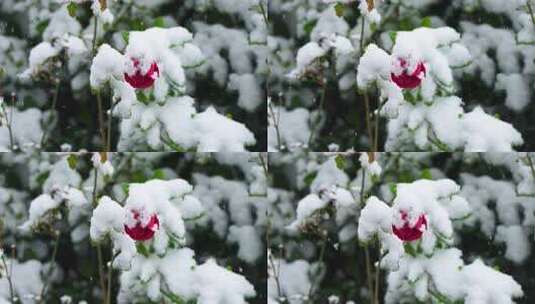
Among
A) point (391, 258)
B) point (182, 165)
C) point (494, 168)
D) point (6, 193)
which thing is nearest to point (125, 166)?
point (182, 165)

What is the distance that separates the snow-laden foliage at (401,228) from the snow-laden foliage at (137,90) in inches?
9.0

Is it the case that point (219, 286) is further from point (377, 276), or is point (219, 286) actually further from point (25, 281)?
point (25, 281)

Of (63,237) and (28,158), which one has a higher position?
(28,158)

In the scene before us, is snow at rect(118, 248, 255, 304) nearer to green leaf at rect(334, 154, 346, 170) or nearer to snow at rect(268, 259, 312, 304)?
snow at rect(268, 259, 312, 304)

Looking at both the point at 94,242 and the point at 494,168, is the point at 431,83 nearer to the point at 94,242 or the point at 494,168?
the point at 494,168

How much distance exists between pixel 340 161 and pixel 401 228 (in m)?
0.29

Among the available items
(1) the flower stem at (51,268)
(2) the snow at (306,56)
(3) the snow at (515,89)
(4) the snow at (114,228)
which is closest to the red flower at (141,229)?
(4) the snow at (114,228)

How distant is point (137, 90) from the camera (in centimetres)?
271

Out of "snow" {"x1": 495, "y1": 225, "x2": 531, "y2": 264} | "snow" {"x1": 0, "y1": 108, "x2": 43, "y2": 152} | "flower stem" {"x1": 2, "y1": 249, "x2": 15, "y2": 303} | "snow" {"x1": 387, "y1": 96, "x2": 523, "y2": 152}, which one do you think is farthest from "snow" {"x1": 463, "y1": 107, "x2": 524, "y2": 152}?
"flower stem" {"x1": 2, "y1": 249, "x2": 15, "y2": 303}

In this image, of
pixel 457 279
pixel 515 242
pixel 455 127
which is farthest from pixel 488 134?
pixel 457 279

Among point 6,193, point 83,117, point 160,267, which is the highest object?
point 83,117

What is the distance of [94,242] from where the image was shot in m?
2.68

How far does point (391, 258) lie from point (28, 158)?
3.74 feet

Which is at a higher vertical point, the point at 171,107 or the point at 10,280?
the point at 171,107
